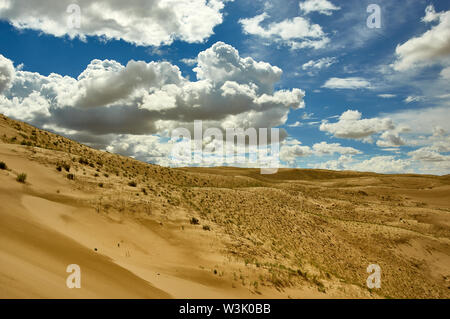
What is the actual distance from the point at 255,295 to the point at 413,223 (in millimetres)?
33002

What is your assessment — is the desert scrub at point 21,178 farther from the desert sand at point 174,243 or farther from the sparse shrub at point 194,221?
the sparse shrub at point 194,221

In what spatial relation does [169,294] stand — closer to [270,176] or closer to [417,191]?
[417,191]

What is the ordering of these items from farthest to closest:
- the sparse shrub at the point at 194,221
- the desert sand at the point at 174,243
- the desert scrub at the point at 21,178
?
the sparse shrub at the point at 194,221
the desert scrub at the point at 21,178
the desert sand at the point at 174,243

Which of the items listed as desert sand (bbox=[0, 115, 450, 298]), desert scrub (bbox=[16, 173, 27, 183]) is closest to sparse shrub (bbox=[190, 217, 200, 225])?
desert sand (bbox=[0, 115, 450, 298])

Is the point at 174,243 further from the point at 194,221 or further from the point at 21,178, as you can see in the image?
the point at 21,178

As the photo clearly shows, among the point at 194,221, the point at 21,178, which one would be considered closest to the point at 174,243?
the point at 194,221

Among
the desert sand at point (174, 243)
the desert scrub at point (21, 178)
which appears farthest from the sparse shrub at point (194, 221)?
the desert scrub at point (21, 178)

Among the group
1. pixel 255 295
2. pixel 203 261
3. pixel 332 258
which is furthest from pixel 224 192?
pixel 255 295

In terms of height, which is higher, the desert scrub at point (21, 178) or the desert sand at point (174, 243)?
the desert scrub at point (21, 178)

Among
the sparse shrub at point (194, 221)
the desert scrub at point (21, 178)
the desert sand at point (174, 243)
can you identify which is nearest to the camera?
the desert sand at point (174, 243)

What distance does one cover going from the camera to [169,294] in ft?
26.4

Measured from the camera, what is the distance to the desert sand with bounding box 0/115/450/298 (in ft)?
25.0

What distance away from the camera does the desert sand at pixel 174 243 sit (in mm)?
7605

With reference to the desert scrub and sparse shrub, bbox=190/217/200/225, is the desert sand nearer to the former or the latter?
sparse shrub, bbox=190/217/200/225
